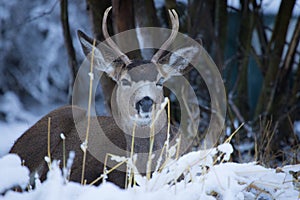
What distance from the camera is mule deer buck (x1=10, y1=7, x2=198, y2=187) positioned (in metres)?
5.43

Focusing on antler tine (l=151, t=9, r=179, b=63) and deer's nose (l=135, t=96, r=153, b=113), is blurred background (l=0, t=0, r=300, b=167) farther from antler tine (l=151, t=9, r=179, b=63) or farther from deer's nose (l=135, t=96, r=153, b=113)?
deer's nose (l=135, t=96, r=153, b=113)

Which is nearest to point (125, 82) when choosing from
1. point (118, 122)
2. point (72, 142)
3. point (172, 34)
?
point (118, 122)

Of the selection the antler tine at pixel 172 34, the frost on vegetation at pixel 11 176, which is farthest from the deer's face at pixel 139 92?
the frost on vegetation at pixel 11 176

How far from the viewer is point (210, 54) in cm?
1051

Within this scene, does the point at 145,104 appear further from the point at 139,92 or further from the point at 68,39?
the point at 68,39

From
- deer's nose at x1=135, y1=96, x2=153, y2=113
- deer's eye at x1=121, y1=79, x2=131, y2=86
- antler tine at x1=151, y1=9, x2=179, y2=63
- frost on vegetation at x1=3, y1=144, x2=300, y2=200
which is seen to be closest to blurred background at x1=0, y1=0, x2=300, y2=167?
antler tine at x1=151, y1=9, x2=179, y2=63

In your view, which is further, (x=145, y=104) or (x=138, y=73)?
(x=138, y=73)

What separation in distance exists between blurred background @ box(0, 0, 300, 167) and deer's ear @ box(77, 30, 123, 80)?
0.79 meters

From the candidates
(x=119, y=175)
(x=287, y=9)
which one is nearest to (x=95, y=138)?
(x=119, y=175)

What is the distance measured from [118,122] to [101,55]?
606 mm

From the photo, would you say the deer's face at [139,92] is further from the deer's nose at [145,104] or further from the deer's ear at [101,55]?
the deer's ear at [101,55]

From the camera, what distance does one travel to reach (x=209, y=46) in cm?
1077

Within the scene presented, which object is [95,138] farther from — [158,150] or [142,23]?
[142,23]

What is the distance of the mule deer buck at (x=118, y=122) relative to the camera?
17.8 feet
